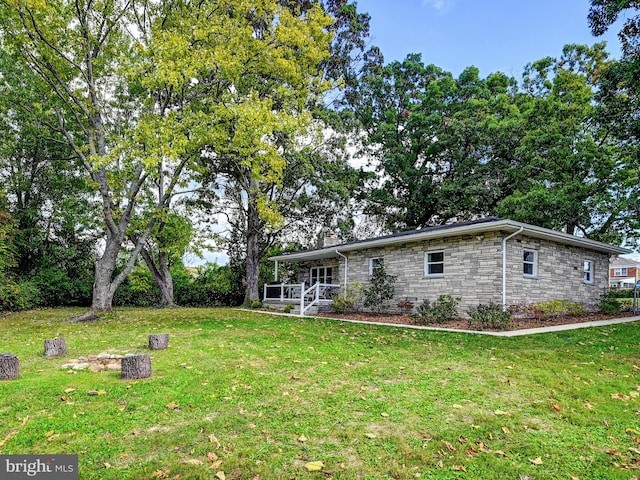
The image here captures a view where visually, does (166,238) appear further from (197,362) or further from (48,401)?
(48,401)

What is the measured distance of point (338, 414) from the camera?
3814mm

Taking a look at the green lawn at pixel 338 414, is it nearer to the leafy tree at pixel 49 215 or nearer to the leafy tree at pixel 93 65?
the leafy tree at pixel 93 65

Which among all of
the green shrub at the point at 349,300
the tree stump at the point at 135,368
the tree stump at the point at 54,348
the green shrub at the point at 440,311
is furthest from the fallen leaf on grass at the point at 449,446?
the green shrub at the point at 349,300

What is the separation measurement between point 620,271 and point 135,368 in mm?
52922

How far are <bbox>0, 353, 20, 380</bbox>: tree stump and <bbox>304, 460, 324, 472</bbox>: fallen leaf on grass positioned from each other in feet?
14.4

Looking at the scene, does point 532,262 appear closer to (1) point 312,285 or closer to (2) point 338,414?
(1) point 312,285

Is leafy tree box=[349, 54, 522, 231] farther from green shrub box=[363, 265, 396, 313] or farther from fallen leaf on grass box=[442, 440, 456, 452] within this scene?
fallen leaf on grass box=[442, 440, 456, 452]

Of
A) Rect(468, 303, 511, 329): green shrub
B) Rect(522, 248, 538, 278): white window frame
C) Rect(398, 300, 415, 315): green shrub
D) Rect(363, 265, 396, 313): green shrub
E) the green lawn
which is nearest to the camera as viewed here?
the green lawn

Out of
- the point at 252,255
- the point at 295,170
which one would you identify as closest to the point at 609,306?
the point at 295,170

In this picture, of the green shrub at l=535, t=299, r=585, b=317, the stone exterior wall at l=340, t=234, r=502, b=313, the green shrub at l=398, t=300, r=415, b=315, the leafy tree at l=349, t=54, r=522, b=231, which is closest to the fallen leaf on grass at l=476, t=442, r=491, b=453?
the stone exterior wall at l=340, t=234, r=502, b=313

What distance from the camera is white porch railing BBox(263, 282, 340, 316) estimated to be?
51.7 feet

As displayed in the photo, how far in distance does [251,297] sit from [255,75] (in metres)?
10.6

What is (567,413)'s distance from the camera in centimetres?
393

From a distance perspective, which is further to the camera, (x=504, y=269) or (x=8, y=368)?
(x=504, y=269)
